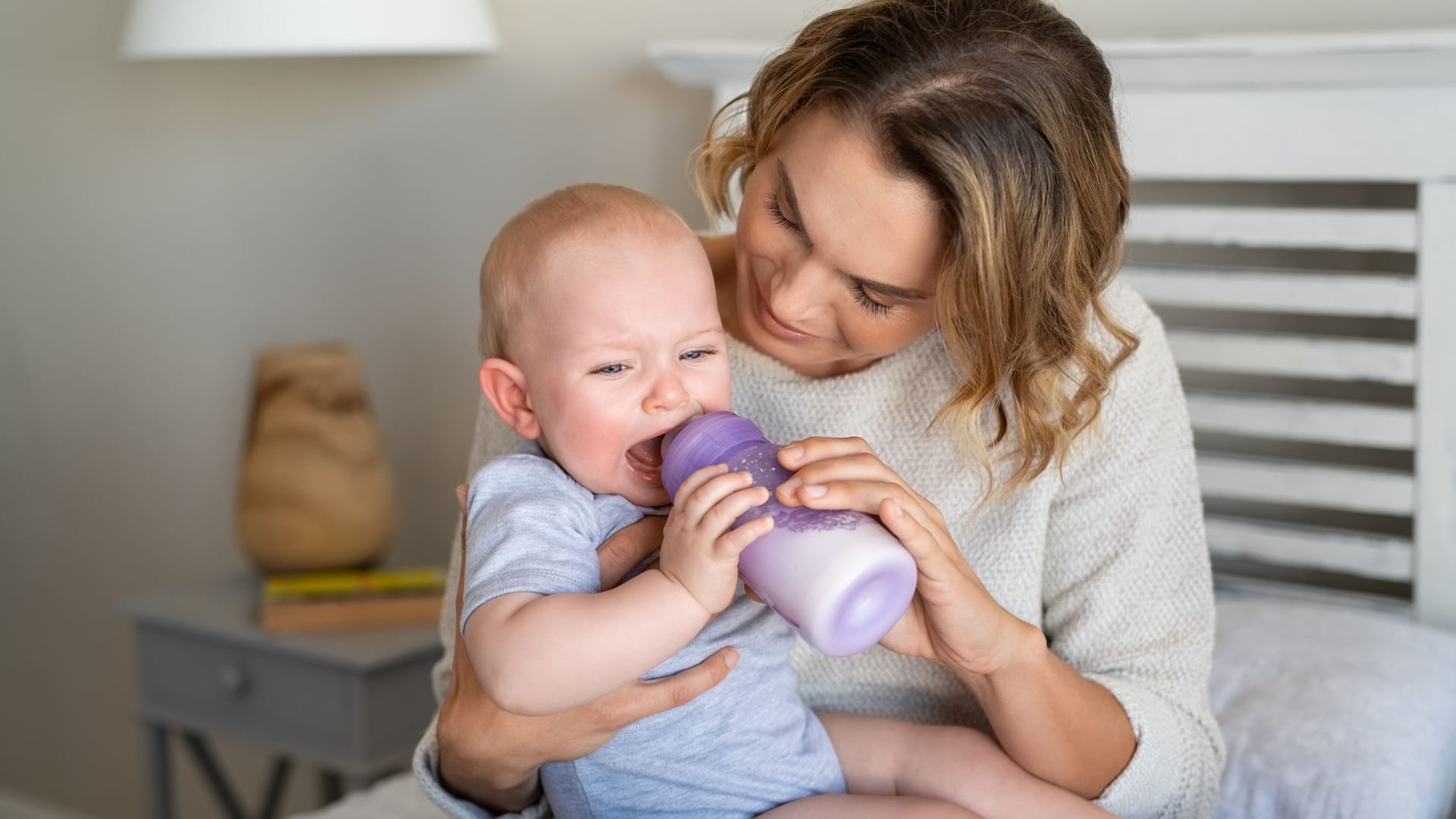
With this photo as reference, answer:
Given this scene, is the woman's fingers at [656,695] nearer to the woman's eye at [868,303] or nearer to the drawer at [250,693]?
the woman's eye at [868,303]

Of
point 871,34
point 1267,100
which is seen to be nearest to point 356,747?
point 871,34

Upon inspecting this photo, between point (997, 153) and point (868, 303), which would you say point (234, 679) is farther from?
point (997, 153)

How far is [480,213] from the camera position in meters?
2.38

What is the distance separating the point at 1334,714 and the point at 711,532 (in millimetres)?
809

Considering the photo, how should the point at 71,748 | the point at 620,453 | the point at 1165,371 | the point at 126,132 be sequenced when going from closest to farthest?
1. the point at 620,453
2. the point at 1165,371
3. the point at 126,132
4. the point at 71,748

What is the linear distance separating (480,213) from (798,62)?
133 centimetres

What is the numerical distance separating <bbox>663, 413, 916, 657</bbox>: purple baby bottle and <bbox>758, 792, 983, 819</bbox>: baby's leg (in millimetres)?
231

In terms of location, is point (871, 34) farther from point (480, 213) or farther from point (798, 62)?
point (480, 213)

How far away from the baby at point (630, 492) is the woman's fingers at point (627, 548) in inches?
0.6

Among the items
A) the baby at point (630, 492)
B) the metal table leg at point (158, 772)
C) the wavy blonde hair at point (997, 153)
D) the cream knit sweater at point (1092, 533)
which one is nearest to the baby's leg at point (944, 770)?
the baby at point (630, 492)

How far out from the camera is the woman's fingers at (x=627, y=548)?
1.04 meters

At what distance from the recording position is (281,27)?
1.90 metres

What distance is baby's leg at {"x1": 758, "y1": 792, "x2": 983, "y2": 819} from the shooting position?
3.51ft

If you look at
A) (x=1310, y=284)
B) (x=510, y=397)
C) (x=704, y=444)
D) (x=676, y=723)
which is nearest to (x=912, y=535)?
(x=704, y=444)
